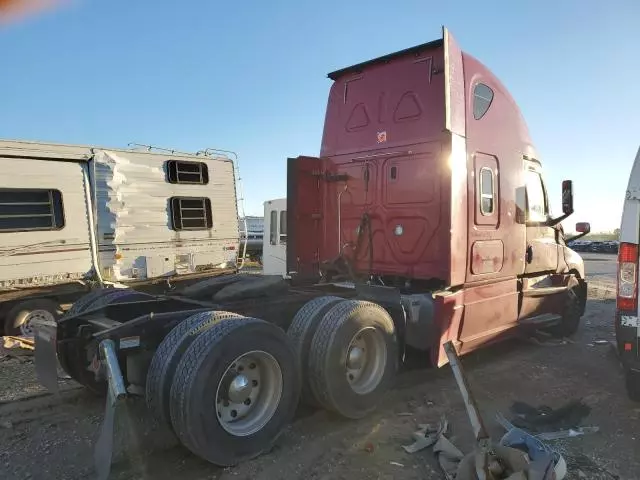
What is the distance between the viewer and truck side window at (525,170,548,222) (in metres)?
6.56

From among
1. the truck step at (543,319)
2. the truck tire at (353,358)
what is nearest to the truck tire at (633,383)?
the truck step at (543,319)

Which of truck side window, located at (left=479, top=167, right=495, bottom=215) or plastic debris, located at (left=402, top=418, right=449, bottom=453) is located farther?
truck side window, located at (left=479, top=167, right=495, bottom=215)

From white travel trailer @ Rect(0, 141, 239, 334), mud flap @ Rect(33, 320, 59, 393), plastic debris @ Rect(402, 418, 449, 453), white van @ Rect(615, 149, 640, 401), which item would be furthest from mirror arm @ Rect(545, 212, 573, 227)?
white travel trailer @ Rect(0, 141, 239, 334)

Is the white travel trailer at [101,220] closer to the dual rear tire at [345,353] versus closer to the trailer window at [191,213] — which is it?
the trailer window at [191,213]

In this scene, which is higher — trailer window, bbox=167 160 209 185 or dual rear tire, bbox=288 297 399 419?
trailer window, bbox=167 160 209 185

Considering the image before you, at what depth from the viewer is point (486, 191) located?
228 inches

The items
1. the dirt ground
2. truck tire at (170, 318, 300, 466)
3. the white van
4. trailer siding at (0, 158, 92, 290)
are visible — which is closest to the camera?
truck tire at (170, 318, 300, 466)

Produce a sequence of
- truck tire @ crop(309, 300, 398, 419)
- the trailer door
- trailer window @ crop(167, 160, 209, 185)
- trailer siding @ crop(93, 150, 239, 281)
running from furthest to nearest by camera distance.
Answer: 1. trailer window @ crop(167, 160, 209, 185)
2. trailer siding @ crop(93, 150, 239, 281)
3. the trailer door
4. truck tire @ crop(309, 300, 398, 419)

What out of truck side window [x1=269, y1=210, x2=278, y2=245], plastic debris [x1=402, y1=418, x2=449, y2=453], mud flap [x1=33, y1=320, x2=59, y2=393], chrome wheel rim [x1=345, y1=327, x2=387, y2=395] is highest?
truck side window [x1=269, y1=210, x2=278, y2=245]

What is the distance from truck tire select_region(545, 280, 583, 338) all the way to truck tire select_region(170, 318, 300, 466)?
536 centimetres

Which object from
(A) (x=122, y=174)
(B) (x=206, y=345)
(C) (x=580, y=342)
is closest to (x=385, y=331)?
(B) (x=206, y=345)

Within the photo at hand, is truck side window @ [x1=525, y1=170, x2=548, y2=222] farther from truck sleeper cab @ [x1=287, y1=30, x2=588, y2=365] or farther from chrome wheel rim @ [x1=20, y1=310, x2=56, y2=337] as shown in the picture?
chrome wheel rim @ [x1=20, y1=310, x2=56, y2=337]

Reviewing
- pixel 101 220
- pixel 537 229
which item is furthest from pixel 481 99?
pixel 101 220

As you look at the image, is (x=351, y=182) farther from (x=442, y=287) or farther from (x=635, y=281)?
(x=635, y=281)
